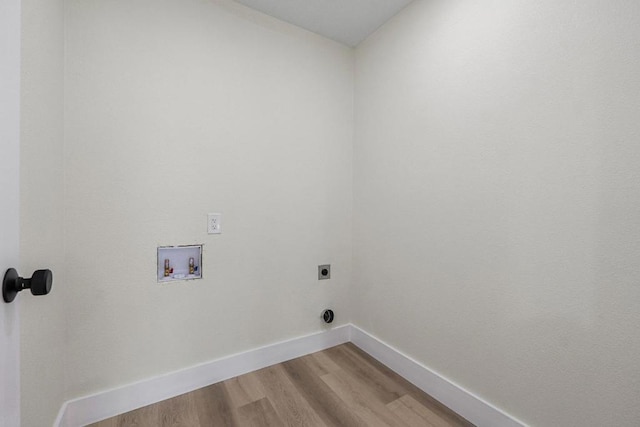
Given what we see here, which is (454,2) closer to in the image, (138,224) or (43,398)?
(138,224)

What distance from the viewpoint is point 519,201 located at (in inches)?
49.5

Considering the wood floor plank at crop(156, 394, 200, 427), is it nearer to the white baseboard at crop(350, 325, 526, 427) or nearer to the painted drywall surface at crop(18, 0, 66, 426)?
the painted drywall surface at crop(18, 0, 66, 426)

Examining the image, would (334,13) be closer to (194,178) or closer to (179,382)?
(194,178)

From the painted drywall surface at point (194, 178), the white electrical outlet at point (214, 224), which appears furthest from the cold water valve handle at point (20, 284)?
the white electrical outlet at point (214, 224)

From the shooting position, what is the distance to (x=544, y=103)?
118cm

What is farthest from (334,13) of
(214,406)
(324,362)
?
(214,406)

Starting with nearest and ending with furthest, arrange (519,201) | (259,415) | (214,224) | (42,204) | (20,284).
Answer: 1. (20,284)
2. (42,204)
3. (519,201)
4. (259,415)
5. (214,224)

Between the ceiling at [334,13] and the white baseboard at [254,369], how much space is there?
92.2 inches

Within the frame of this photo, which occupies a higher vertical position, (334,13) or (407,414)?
(334,13)

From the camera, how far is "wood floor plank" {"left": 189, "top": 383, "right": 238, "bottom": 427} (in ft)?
4.69

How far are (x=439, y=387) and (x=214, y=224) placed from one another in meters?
1.68

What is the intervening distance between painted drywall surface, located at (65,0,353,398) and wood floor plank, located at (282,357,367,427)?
0.79 ft

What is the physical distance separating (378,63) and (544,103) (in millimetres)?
1209

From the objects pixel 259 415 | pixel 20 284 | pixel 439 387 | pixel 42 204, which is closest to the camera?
pixel 20 284
